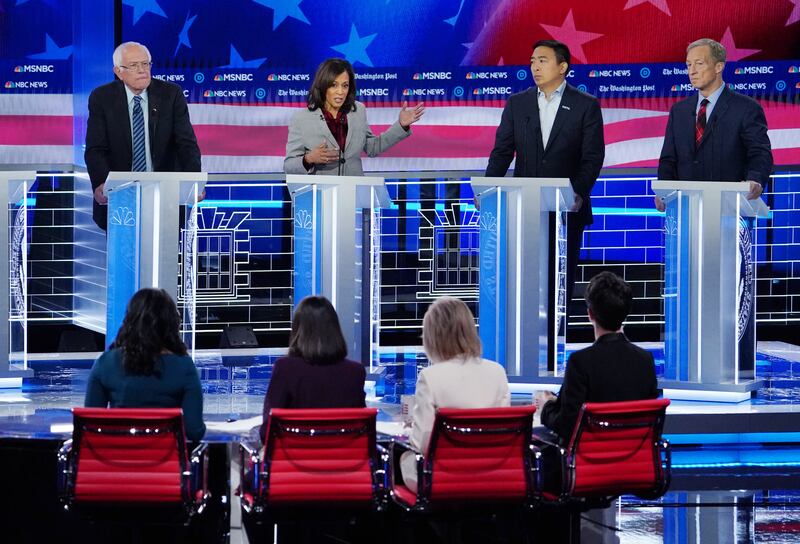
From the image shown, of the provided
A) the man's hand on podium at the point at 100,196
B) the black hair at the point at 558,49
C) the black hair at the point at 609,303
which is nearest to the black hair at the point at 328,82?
the black hair at the point at 558,49

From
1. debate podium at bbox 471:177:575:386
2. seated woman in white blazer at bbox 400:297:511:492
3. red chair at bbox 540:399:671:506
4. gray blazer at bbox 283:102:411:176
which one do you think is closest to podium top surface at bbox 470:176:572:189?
debate podium at bbox 471:177:575:386

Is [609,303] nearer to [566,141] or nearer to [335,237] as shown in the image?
[335,237]

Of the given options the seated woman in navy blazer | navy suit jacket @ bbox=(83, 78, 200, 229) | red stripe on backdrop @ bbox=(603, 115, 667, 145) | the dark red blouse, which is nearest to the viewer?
the seated woman in navy blazer

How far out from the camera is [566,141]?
583cm

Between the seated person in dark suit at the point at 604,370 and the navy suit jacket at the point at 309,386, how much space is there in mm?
630

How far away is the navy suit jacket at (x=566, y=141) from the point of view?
5.82m

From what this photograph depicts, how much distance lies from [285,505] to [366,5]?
5585 millimetres

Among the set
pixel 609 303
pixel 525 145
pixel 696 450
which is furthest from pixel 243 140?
pixel 609 303

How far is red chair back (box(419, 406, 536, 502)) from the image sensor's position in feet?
12.0

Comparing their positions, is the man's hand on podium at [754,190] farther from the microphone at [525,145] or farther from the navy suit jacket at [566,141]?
the microphone at [525,145]

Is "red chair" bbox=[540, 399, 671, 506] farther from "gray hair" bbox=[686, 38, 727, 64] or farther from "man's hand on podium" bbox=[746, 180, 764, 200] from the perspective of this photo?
"gray hair" bbox=[686, 38, 727, 64]

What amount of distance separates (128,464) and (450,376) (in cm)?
94

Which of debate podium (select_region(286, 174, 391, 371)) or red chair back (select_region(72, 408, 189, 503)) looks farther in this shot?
debate podium (select_region(286, 174, 391, 371))

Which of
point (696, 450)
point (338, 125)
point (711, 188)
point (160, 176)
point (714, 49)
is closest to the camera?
point (160, 176)
